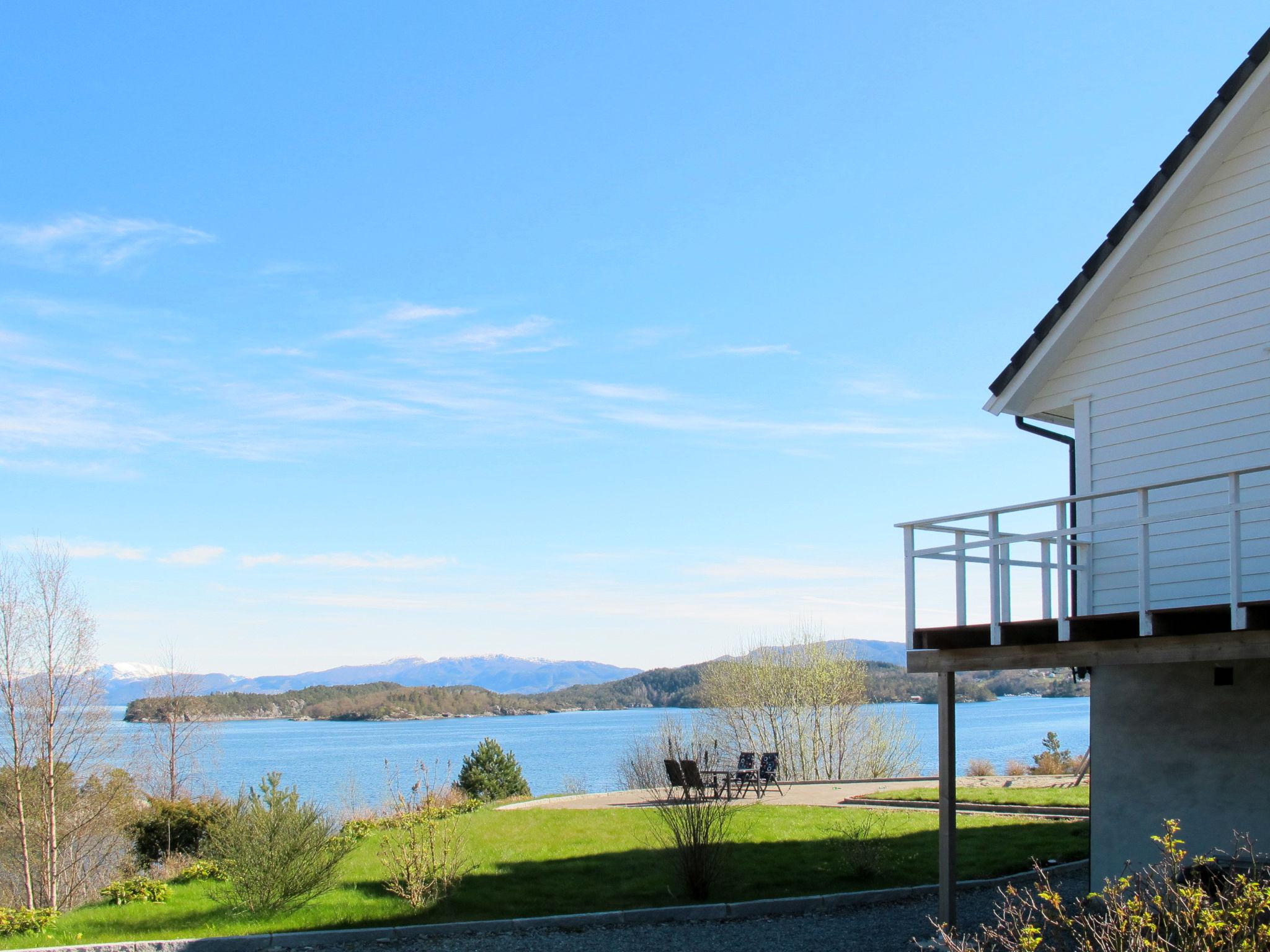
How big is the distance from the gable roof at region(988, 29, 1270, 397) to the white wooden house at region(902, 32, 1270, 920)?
18 millimetres

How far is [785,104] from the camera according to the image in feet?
50.8

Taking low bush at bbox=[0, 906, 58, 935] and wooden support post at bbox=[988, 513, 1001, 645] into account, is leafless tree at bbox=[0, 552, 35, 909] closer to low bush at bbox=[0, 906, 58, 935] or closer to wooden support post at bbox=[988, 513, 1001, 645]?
low bush at bbox=[0, 906, 58, 935]

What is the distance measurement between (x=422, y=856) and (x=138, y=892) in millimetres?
3960

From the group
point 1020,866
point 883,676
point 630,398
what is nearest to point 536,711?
point 883,676

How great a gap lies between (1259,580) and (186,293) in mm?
22003

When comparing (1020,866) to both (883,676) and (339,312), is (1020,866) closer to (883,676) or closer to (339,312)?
(339,312)

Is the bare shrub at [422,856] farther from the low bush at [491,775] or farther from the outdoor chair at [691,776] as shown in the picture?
the low bush at [491,775]

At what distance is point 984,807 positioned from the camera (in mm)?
18453

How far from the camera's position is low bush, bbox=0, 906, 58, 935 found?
453 inches

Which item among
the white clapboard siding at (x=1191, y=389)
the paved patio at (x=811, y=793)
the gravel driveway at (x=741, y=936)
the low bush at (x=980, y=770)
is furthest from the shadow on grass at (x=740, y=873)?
the low bush at (x=980, y=770)

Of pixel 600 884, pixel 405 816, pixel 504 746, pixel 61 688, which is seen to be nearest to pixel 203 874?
pixel 405 816

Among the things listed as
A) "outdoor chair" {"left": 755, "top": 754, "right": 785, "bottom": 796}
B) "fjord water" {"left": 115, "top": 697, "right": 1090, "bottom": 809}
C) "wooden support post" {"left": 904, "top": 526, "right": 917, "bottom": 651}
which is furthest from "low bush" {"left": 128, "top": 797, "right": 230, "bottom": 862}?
"wooden support post" {"left": 904, "top": 526, "right": 917, "bottom": 651}

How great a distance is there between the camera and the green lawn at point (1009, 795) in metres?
18.5

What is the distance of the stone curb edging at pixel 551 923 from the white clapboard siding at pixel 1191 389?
168 inches
